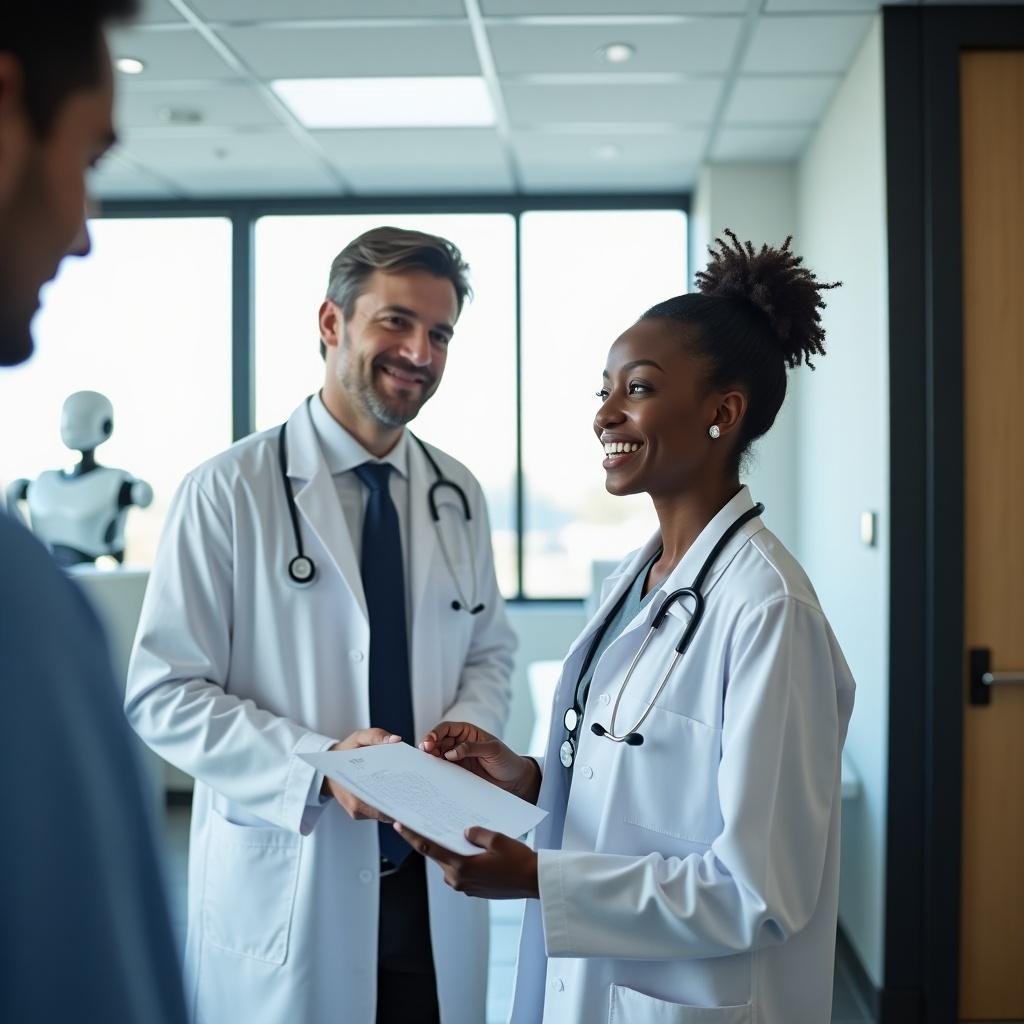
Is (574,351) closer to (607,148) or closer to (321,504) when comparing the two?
(607,148)

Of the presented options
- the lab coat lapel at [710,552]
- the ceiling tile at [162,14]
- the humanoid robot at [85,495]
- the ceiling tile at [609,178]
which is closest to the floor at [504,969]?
the humanoid robot at [85,495]

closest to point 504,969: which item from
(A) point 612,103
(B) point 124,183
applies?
(A) point 612,103

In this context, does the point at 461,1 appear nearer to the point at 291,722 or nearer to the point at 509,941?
the point at 291,722

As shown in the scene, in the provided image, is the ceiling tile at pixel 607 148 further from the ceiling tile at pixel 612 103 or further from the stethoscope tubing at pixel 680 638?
the stethoscope tubing at pixel 680 638

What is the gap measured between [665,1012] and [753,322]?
813 mm

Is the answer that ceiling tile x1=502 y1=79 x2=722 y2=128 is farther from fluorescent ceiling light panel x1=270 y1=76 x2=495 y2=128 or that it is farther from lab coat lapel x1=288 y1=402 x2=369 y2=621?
lab coat lapel x1=288 y1=402 x2=369 y2=621

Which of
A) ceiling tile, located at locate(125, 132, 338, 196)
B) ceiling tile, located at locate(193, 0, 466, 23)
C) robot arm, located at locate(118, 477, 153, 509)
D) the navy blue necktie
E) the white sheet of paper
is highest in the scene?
ceiling tile, located at locate(125, 132, 338, 196)

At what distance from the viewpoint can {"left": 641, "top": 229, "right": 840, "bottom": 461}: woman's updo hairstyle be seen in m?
1.19

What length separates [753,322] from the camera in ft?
3.96

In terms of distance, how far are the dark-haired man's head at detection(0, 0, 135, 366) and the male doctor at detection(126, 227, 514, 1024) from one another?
0.96 m

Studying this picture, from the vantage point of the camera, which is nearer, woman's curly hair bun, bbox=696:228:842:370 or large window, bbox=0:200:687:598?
woman's curly hair bun, bbox=696:228:842:370

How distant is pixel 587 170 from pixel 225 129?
55.4 inches

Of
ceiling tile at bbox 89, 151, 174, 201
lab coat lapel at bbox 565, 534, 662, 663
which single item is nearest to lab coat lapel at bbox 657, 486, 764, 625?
lab coat lapel at bbox 565, 534, 662, 663

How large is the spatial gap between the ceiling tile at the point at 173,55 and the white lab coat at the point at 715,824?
2.29 m
